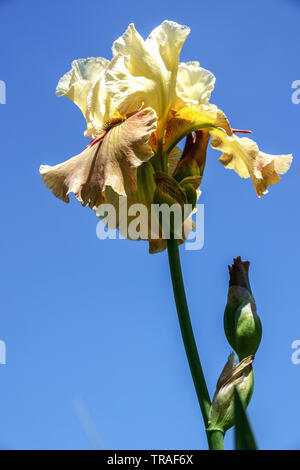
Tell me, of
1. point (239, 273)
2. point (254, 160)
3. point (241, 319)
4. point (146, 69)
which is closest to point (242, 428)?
point (241, 319)

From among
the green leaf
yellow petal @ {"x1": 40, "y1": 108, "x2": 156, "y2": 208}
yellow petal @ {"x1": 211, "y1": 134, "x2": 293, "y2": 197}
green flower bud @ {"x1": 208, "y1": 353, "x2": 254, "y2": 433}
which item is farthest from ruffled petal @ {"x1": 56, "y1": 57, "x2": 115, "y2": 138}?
the green leaf

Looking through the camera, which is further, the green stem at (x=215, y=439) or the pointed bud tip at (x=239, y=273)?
the pointed bud tip at (x=239, y=273)

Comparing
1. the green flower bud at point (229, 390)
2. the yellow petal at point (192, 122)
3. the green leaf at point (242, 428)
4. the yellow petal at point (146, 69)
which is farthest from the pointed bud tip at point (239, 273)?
the green leaf at point (242, 428)

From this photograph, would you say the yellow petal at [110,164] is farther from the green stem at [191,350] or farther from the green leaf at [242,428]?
the green leaf at [242,428]

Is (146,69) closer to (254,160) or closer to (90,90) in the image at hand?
(90,90)

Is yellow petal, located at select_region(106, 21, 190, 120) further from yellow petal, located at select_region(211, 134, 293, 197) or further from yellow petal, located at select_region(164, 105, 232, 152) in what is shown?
yellow petal, located at select_region(211, 134, 293, 197)
